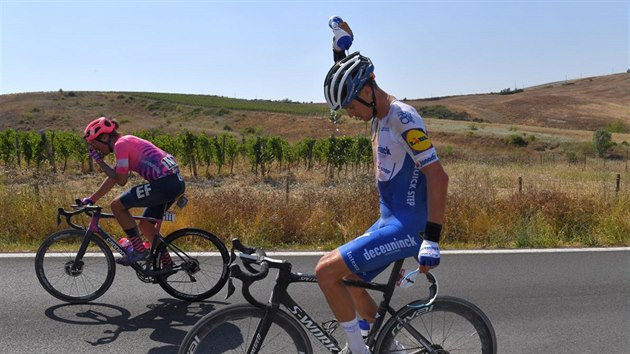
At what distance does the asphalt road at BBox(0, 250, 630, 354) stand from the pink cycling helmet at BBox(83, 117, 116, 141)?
1.67 m

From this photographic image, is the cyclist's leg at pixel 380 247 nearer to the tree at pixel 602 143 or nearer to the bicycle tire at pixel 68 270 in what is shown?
the bicycle tire at pixel 68 270

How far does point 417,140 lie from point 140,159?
3.33 metres

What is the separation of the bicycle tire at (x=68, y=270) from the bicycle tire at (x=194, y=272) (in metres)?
0.57

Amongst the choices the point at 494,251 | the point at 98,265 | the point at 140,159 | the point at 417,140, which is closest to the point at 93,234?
the point at 98,265

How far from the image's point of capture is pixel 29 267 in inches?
249

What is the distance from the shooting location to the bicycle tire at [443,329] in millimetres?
3113

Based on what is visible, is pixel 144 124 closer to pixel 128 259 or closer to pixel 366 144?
pixel 366 144

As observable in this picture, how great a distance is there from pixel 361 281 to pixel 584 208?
7.96 m

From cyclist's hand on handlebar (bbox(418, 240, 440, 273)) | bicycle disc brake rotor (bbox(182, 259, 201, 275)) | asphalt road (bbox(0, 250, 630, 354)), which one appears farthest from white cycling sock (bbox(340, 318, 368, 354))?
bicycle disc brake rotor (bbox(182, 259, 201, 275))

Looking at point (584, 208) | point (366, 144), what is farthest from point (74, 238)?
point (366, 144)

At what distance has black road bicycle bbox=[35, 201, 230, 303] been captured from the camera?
5.38 m

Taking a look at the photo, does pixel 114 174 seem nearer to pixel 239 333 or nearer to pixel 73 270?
pixel 73 270

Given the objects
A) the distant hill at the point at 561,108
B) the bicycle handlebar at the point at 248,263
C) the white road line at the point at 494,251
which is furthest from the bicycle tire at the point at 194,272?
the distant hill at the point at 561,108

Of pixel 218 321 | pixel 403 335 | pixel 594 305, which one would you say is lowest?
pixel 594 305
